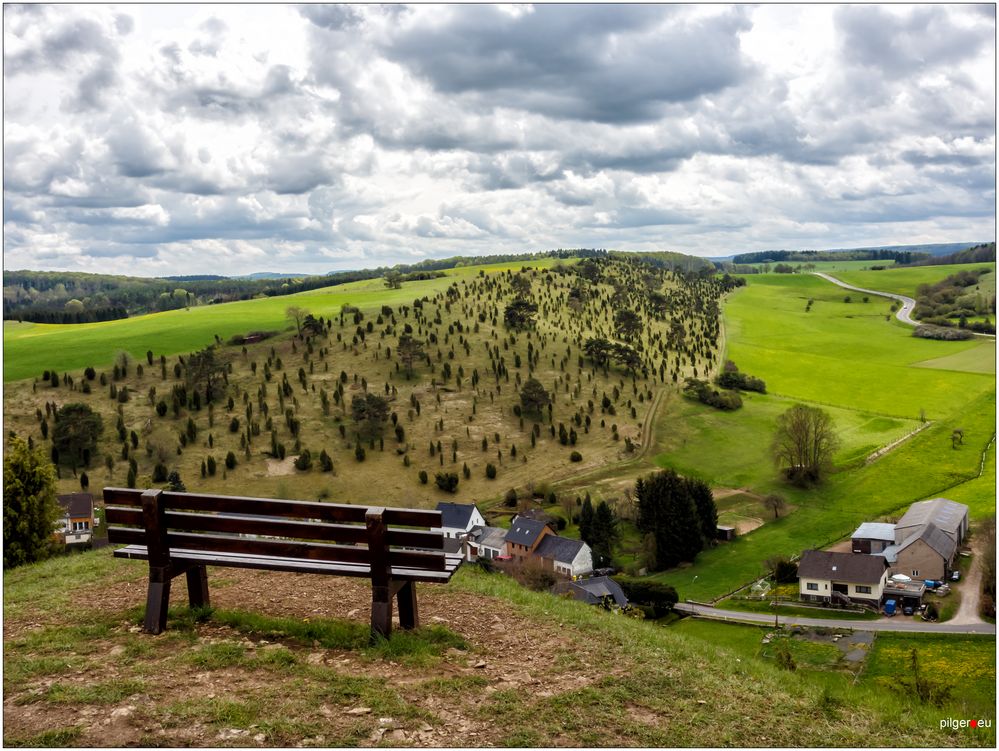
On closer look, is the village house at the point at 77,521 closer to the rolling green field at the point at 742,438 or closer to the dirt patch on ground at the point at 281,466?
the dirt patch on ground at the point at 281,466

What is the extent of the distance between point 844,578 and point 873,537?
8.73 metres

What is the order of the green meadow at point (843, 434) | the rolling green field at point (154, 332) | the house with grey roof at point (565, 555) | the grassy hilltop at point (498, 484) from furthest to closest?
1. the rolling green field at point (154, 332)
2. the green meadow at point (843, 434)
3. the house with grey roof at point (565, 555)
4. the grassy hilltop at point (498, 484)

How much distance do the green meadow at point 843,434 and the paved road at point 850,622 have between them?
301 cm

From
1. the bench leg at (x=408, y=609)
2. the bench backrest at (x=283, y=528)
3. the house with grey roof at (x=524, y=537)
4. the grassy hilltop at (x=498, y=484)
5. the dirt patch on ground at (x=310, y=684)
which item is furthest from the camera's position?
the house with grey roof at (x=524, y=537)

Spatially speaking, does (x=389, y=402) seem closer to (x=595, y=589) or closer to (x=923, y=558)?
(x=595, y=589)

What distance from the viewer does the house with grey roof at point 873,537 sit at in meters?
54.1

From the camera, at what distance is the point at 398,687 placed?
323 inches

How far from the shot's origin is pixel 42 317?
143750 millimetres

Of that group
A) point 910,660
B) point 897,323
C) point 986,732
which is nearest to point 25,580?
point 986,732

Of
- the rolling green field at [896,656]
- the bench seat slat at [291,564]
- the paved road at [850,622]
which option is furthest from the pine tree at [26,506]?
the paved road at [850,622]

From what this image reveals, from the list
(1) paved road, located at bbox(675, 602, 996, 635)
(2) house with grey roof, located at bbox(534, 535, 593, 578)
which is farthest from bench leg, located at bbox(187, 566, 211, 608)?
(2) house with grey roof, located at bbox(534, 535, 593, 578)

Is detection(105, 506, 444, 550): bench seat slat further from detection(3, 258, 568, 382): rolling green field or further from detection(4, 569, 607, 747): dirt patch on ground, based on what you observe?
detection(3, 258, 568, 382): rolling green field

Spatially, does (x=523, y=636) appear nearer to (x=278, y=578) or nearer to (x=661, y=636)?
(x=661, y=636)

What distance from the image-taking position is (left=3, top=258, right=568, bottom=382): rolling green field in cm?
9006
